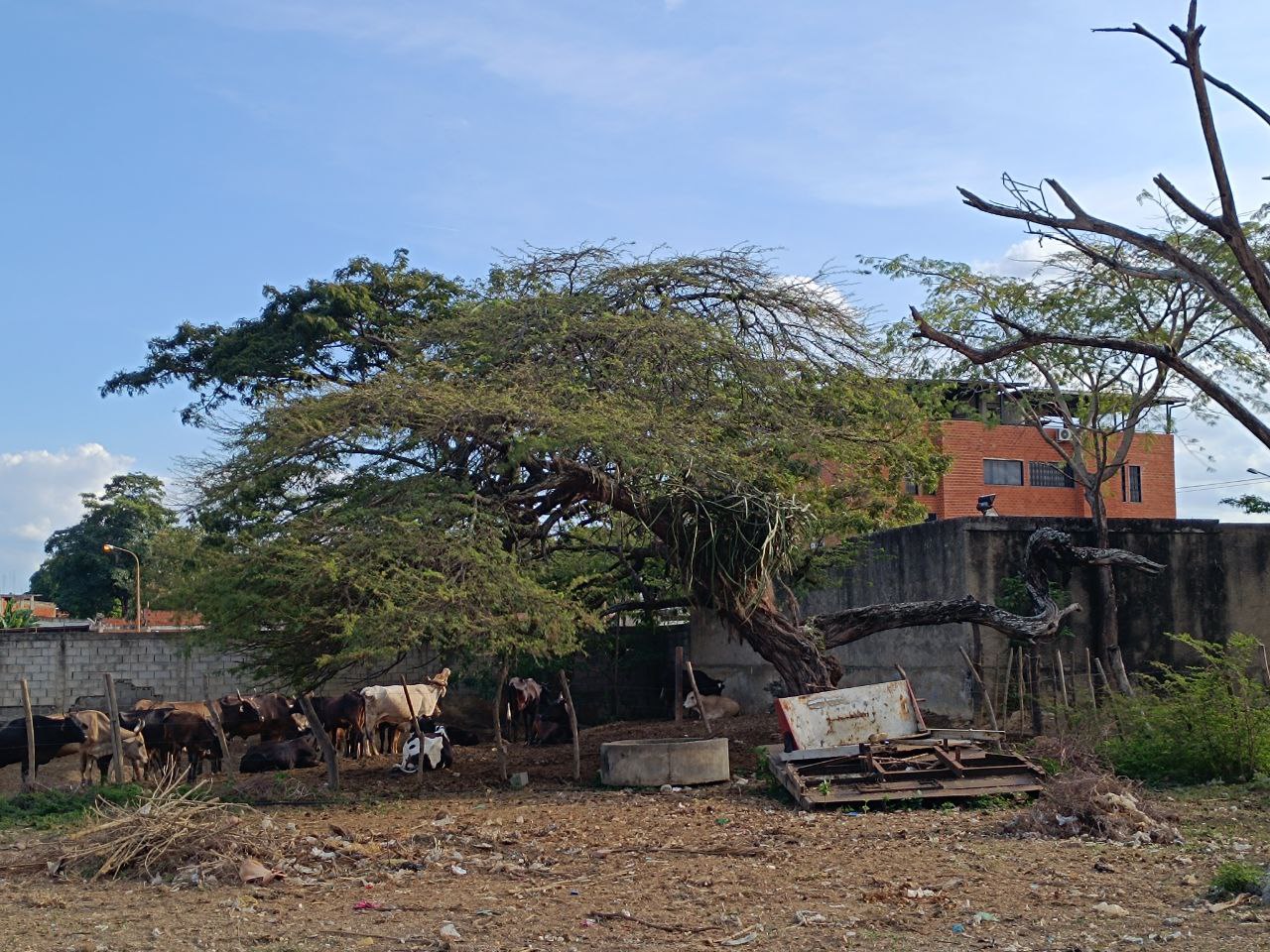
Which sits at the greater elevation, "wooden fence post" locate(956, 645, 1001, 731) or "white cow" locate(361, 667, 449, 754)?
"wooden fence post" locate(956, 645, 1001, 731)

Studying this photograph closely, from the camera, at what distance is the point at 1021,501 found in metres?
41.4

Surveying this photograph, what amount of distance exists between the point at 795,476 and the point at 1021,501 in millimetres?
28069

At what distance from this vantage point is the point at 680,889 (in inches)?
337

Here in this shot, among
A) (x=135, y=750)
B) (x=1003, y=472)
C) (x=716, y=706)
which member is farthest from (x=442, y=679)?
(x=1003, y=472)

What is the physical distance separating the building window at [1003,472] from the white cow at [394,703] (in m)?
25.1

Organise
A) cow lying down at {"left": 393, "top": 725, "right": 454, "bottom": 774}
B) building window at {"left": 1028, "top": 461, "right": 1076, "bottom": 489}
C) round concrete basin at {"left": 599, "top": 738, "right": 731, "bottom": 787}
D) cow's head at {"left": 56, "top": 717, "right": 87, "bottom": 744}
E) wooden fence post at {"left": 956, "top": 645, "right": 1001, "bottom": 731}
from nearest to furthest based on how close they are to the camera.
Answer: round concrete basin at {"left": 599, "top": 738, "right": 731, "bottom": 787}, wooden fence post at {"left": 956, "top": 645, "right": 1001, "bottom": 731}, cow lying down at {"left": 393, "top": 725, "right": 454, "bottom": 774}, cow's head at {"left": 56, "top": 717, "right": 87, "bottom": 744}, building window at {"left": 1028, "top": 461, "right": 1076, "bottom": 489}

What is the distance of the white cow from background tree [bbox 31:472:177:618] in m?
27.9

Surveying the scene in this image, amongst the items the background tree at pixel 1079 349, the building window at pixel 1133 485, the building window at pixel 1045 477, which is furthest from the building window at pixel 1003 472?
the background tree at pixel 1079 349

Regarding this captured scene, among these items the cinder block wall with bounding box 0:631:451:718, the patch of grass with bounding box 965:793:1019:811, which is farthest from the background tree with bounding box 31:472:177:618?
the patch of grass with bounding box 965:793:1019:811

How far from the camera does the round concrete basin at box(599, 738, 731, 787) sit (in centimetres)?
1420

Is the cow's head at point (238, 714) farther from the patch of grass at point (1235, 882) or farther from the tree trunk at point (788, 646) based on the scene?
the patch of grass at point (1235, 882)

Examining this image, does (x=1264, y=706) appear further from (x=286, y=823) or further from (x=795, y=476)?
(x=286, y=823)

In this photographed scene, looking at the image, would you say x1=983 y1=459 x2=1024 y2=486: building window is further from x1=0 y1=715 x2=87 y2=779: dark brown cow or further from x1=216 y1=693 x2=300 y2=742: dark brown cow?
x1=0 y1=715 x2=87 y2=779: dark brown cow

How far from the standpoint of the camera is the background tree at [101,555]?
46.7 m
